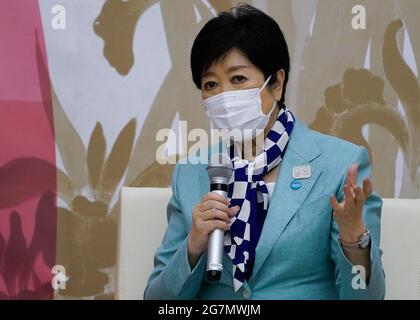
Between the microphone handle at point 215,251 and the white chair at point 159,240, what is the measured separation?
0.53 metres

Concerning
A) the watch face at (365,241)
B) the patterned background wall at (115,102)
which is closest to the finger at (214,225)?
the watch face at (365,241)

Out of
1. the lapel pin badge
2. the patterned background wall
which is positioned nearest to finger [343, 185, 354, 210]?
the lapel pin badge

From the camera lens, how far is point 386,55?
10.6ft

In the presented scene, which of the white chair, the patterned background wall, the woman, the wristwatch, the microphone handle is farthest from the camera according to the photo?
the patterned background wall

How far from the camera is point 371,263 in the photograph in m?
2.06

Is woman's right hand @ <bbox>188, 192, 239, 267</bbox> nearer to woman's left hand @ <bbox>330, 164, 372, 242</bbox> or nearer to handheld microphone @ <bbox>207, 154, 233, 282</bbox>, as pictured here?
handheld microphone @ <bbox>207, 154, 233, 282</bbox>

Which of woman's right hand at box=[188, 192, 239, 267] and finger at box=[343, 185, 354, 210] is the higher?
finger at box=[343, 185, 354, 210]

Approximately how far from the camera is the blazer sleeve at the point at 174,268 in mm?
2199

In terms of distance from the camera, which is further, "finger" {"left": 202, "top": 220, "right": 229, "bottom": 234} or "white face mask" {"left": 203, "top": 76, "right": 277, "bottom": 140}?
"white face mask" {"left": 203, "top": 76, "right": 277, "bottom": 140}

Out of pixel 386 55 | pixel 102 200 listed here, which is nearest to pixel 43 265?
pixel 102 200

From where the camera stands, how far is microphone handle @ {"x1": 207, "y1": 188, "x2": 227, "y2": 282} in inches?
75.1

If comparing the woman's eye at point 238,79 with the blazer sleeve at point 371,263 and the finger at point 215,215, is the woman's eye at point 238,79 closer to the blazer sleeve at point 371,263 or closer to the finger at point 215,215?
the blazer sleeve at point 371,263

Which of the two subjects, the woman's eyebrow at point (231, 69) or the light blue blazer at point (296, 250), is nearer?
the light blue blazer at point (296, 250)

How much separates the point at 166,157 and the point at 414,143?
0.92 metres
